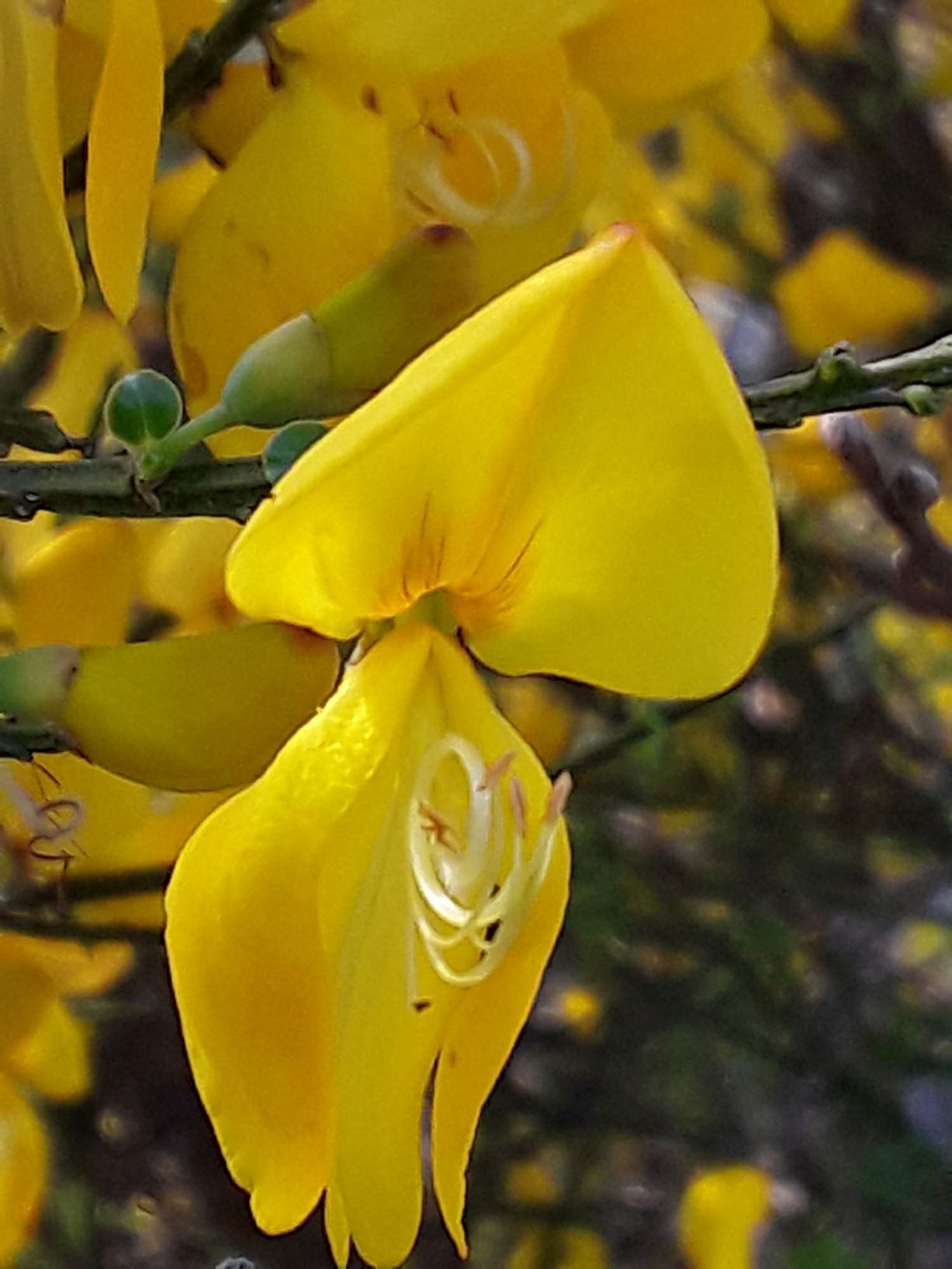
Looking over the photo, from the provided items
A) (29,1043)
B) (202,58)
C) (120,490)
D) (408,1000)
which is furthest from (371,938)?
(29,1043)

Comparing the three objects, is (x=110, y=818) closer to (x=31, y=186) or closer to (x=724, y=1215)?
(x=31, y=186)

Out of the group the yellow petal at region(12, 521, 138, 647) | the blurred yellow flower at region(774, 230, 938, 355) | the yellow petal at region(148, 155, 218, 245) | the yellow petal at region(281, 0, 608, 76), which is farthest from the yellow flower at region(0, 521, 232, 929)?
the blurred yellow flower at region(774, 230, 938, 355)

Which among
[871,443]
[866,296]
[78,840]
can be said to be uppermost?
[78,840]

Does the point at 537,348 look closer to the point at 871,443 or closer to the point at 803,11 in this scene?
the point at 803,11

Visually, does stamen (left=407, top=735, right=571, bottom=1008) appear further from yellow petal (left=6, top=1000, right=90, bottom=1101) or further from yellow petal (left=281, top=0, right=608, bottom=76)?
yellow petal (left=6, top=1000, right=90, bottom=1101)

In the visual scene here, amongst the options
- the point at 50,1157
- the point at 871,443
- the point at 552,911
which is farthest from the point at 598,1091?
the point at 552,911
